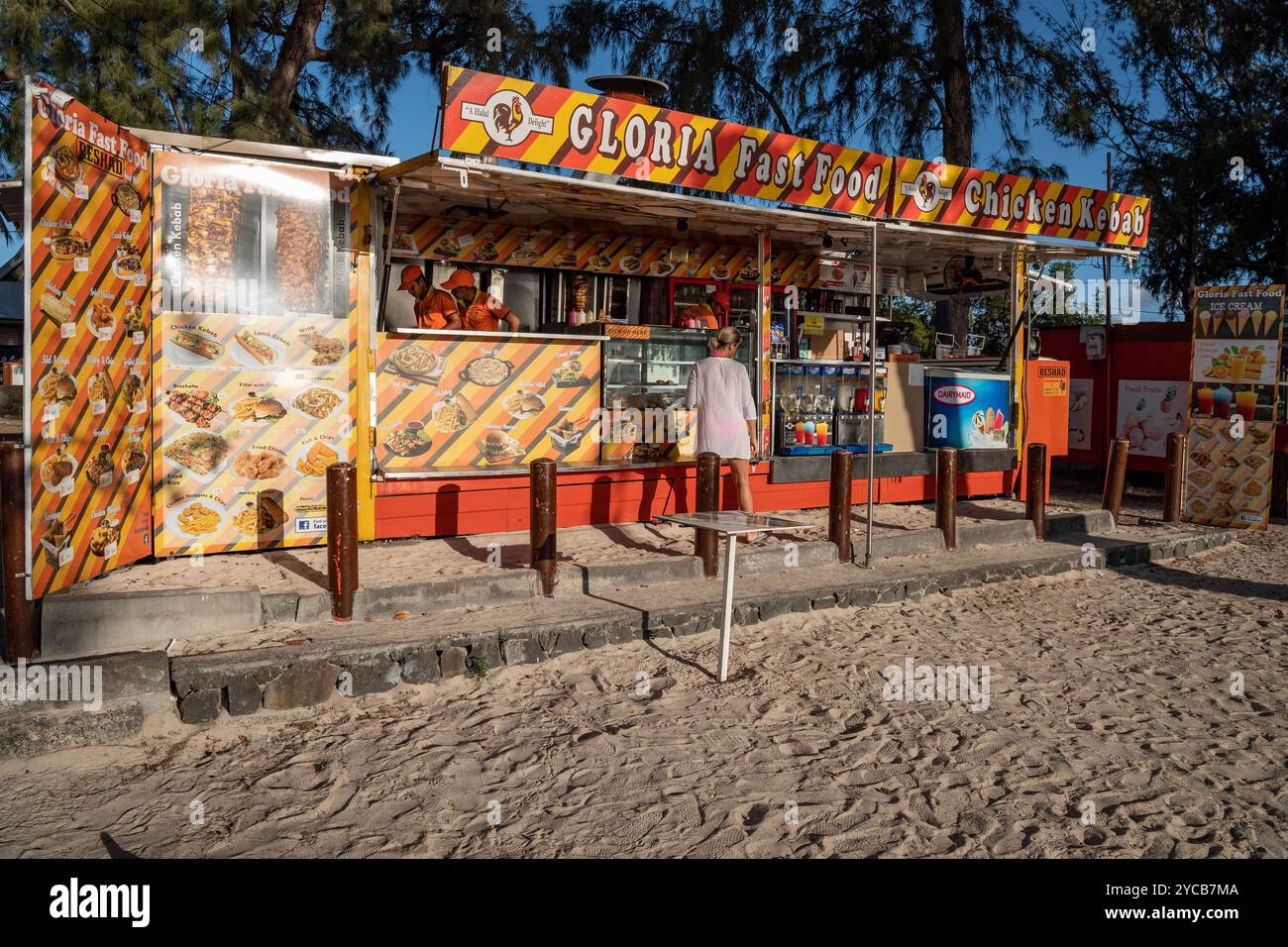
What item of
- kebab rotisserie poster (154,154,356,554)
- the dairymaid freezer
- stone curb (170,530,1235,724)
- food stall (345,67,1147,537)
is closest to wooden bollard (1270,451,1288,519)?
food stall (345,67,1147,537)

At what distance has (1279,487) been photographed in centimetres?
1296

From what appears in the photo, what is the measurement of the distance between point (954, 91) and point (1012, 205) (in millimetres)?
6965

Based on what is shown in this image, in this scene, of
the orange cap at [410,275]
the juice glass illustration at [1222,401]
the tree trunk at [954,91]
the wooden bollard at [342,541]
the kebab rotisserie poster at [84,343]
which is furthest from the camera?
the tree trunk at [954,91]

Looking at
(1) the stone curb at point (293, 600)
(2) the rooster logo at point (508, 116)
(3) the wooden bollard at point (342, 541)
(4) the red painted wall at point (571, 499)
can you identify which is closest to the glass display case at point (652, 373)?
(4) the red painted wall at point (571, 499)

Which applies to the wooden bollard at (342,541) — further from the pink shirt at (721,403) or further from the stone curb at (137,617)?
the pink shirt at (721,403)

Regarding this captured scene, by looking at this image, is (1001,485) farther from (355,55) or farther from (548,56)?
(355,55)

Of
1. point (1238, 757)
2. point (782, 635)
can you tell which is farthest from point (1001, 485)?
point (1238, 757)

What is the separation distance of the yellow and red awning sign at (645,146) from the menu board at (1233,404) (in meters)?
4.43

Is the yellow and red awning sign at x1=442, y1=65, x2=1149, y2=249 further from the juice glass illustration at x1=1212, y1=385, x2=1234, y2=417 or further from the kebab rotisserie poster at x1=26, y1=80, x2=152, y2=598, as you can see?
the kebab rotisserie poster at x1=26, y1=80, x2=152, y2=598

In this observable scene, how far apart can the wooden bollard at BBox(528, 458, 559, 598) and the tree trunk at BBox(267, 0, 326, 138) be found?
10.1 meters

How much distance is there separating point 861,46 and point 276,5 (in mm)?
9793

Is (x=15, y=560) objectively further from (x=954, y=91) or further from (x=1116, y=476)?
(x=954, y=91)

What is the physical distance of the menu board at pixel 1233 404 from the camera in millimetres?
11281

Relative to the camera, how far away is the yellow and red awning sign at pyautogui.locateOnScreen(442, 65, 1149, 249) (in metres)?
7.57
